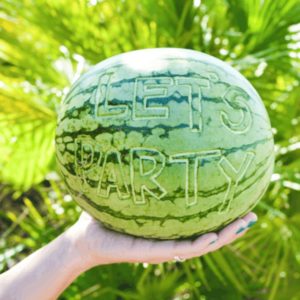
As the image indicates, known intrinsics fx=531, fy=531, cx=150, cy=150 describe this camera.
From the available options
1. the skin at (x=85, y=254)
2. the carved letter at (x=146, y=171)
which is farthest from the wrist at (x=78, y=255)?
the carved letter at (x=146, y=171)

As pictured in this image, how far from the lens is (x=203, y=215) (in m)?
1.12

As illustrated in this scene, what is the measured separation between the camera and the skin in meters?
1.17

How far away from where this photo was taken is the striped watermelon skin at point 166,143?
106 centimetres

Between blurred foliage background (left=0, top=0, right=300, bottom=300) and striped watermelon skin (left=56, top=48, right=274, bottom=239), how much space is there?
1.64 feet

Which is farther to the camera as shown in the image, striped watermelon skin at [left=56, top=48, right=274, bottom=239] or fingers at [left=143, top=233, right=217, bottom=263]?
fingers at [left=143, top=233, right=217, bottom=263]

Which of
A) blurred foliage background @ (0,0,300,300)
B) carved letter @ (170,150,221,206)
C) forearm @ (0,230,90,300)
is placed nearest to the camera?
carved letter @ (170,150,221,206)

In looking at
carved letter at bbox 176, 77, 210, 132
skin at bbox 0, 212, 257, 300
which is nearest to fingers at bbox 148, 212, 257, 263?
skin at bbox 0, 212, 257, 300

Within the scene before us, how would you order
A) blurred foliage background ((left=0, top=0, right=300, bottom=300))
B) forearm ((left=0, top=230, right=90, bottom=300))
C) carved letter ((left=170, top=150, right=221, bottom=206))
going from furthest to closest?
1. blurred foliage background ((left=0, top=0, right=300, bottom=300))
2. forearm ((left=0, top=230, right=90, bottom=300))
3. carved letter ((left=170, top=150, right=221, bottom=206))

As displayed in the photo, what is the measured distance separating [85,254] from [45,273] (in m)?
0.10

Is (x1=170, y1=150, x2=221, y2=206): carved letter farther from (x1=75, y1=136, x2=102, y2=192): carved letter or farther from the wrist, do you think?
the wrist

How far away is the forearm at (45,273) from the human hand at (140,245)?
2 centimetres

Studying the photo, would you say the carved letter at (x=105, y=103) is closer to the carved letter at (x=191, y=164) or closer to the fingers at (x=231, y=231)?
the carved letter at (x=191, y=164)

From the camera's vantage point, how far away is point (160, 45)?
1834 mm

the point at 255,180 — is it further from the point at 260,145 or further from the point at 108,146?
the point at 108,146
